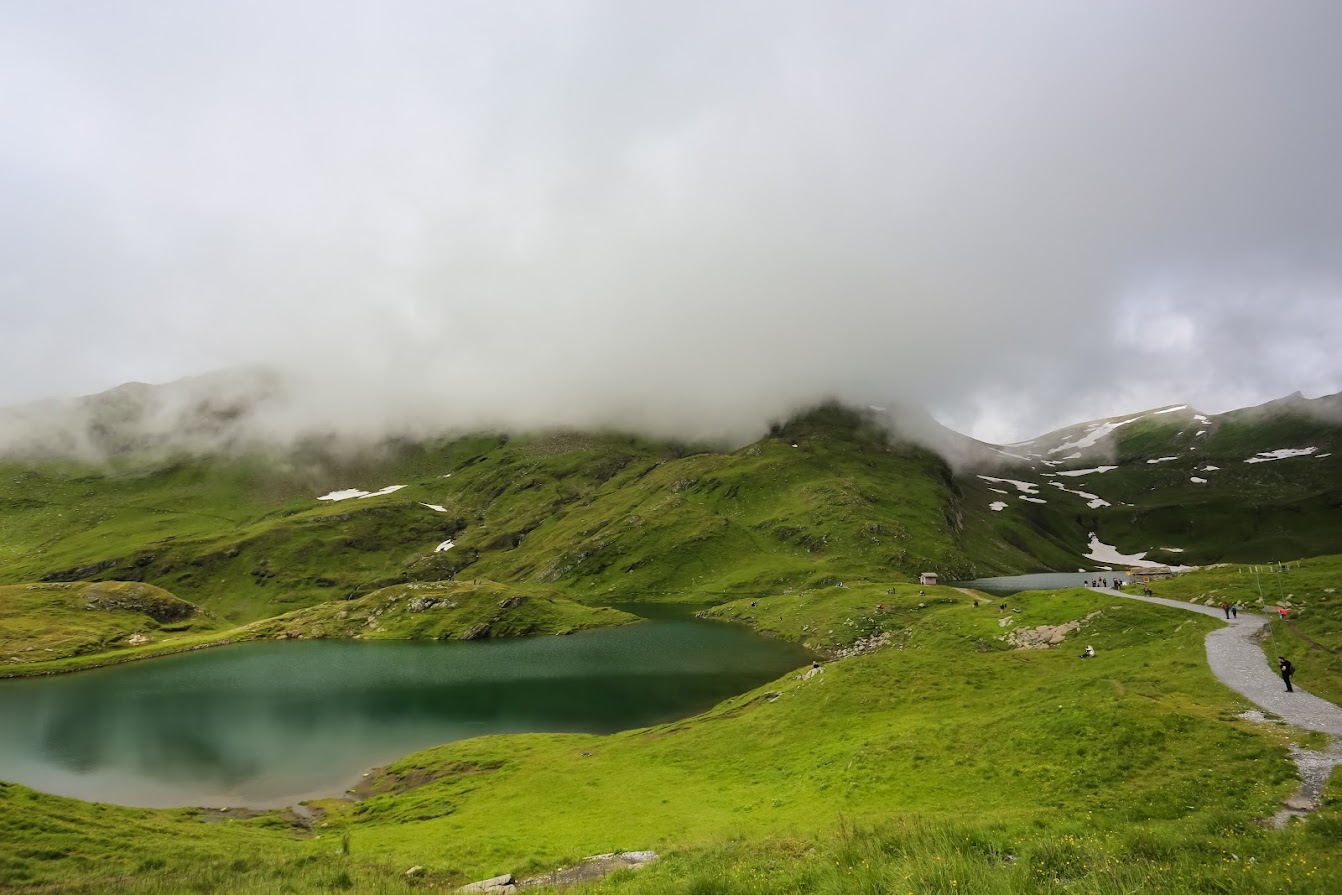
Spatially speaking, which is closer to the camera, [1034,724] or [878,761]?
[1034,724]

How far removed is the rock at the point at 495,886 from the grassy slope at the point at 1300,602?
116 ft

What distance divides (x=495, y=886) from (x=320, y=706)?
86056 mm

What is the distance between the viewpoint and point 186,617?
189 metres

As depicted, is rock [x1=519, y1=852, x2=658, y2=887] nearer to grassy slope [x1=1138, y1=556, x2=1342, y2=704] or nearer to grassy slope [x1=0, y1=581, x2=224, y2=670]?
grassy slope [x1=1138, y1=556, x2=1342, y2=704]

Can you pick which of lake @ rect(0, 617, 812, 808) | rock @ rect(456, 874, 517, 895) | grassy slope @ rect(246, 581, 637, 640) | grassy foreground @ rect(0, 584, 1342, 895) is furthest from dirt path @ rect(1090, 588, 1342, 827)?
grassy slope @ rect(246, 581, 637, 640)

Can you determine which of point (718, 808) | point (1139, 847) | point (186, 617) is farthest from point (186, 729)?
point (186, 617)

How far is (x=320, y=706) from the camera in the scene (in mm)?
89500

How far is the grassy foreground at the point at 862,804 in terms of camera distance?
12070 mm

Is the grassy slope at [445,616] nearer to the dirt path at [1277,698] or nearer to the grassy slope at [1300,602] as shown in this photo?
the grassy slope at [1300,602]

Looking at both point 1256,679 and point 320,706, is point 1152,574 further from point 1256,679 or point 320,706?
point 320,706

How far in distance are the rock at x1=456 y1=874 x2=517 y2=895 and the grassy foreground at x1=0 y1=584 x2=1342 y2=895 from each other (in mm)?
1261

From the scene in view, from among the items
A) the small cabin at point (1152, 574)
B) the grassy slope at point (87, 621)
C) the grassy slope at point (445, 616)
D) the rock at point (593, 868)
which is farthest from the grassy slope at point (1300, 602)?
the grassy slope at point (87, 621)

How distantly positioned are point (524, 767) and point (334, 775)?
23185 mm

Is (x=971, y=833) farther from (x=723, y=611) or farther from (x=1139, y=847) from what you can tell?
(x=723, y=611)
